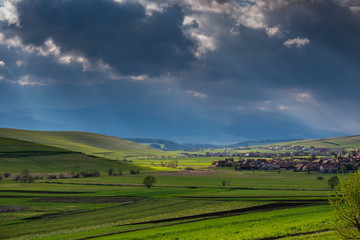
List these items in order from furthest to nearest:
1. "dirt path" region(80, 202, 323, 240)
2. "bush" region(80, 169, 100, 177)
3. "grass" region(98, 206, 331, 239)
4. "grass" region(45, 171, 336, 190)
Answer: "bush" region(80, 169, 100, 177), "grass" region(45, 171, 336, 190), "dirt path" region(80, 202, 323, 240), "grass" region(98, 206, 331, 239)

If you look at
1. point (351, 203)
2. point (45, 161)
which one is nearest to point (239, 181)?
point (351, 203)

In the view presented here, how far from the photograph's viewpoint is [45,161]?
166 meters

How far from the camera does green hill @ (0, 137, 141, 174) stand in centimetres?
15038

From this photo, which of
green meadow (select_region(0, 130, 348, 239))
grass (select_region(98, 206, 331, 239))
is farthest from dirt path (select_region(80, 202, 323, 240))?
grass (select_region(98, 206, 331, 239))

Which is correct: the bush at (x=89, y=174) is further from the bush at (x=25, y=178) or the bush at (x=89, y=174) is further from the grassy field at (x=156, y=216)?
the grassy field at (x=156, y=216)

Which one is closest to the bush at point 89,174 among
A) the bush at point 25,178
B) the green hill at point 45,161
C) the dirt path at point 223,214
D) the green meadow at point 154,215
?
the green hill at point 45,161

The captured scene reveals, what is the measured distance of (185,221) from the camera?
4959 centimetres

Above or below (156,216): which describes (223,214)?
above

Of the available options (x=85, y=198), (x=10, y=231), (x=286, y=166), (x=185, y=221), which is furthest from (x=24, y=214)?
(x=286, y=166)

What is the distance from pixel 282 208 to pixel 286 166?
434 ft

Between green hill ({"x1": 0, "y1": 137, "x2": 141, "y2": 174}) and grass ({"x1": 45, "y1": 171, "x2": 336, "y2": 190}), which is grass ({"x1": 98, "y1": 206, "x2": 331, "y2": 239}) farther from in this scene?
green hill ({"x1": 0, "y1": 137, "x2": 141, "y2": 174})

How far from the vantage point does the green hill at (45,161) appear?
493 feet

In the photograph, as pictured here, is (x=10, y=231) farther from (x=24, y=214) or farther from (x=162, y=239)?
(x=162, y=239)

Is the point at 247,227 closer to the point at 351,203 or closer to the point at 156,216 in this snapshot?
the point at 351,203
